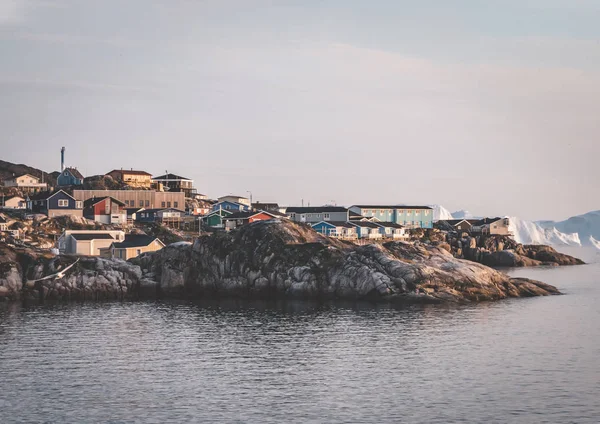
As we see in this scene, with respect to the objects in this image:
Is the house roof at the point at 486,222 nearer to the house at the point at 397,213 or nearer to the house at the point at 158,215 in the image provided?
the house at the point at 397,213

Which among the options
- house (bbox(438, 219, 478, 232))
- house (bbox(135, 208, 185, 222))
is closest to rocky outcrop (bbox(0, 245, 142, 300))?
house (bbox(135, 208, 185, 222))

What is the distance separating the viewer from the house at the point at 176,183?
174875 mm

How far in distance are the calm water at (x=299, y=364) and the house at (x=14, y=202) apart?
73.3 metres

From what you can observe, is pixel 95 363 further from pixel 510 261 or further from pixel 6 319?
pixel 510 261

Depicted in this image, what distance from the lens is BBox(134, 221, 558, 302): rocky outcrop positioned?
280 feet

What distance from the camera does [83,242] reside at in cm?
10112

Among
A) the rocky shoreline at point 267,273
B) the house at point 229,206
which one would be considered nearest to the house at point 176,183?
the house at point 229,206

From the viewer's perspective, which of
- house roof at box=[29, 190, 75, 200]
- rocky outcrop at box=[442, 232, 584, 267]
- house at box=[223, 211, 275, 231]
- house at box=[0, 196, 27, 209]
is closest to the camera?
house roof at box=[29, 190, 75, 200]

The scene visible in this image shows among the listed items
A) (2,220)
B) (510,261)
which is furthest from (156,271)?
(510,261)

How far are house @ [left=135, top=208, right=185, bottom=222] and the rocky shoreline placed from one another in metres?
45.8

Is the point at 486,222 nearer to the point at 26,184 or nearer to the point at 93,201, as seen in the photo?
the point at 93,201

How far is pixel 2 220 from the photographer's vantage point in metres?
117

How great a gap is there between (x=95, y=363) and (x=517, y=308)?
46069 mm

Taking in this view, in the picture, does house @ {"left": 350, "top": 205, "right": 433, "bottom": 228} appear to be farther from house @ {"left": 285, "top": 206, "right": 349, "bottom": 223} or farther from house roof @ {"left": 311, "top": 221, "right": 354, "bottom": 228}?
house roof @ {"left": 311, "top": 221, "right": 354, "bottom": 228}
